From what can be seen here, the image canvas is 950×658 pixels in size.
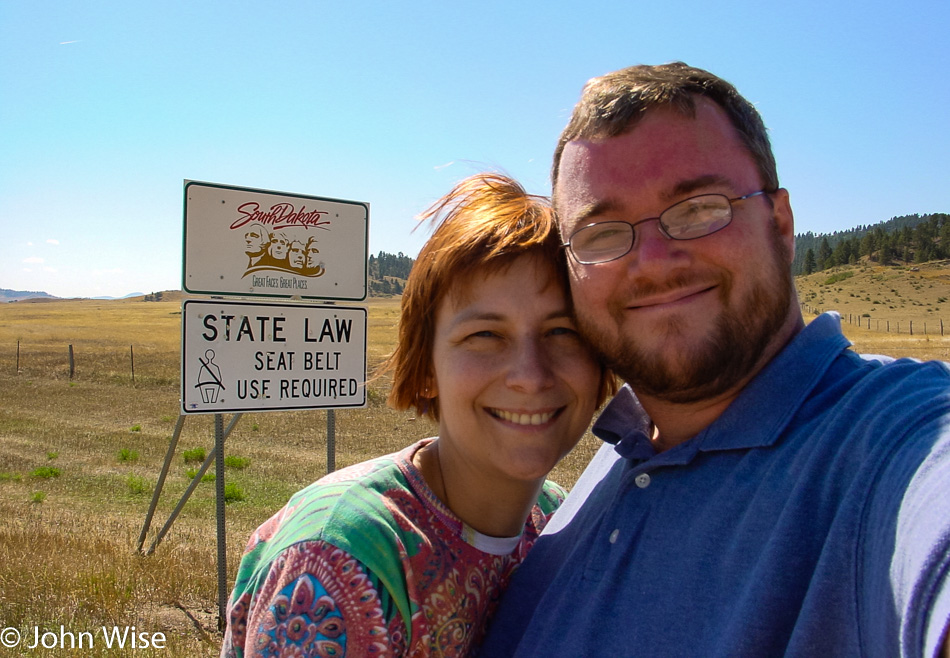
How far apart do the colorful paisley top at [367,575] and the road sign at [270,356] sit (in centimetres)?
322

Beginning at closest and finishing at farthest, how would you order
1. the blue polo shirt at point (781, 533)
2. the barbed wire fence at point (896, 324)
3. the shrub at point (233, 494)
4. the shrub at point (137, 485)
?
the blue polo shirt at point (781, 533), the shrub at point (233, 494), the shrub at point (137, 485), the barbed wire fence at point (896, 324)

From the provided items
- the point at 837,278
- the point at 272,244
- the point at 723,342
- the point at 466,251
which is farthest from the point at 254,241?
the point at 837,278

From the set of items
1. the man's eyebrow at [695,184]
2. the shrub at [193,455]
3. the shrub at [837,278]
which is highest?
the shrub at [837,278]

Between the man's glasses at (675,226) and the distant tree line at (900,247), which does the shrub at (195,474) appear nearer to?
the man's glasses at (675,226)

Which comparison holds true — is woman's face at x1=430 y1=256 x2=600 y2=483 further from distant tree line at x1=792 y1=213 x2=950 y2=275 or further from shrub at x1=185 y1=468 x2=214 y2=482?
distant tree line at x1=792 y1=213 x2=950 y2=275

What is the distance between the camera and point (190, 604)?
18.2 ft

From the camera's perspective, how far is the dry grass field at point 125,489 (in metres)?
4.97

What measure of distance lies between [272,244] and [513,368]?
12.9ft

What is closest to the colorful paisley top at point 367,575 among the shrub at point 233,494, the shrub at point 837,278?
the shrub at point 233,494

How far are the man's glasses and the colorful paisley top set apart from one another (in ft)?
2.77

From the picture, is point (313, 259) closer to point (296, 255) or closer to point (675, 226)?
point (296, 255)

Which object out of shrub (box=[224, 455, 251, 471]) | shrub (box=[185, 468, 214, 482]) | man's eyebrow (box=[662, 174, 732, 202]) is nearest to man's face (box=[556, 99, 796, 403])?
man's eyebrow (box=[662, 174, 732, 202])

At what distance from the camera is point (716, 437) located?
61.1 inches

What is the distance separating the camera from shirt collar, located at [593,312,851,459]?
146 centimetres
